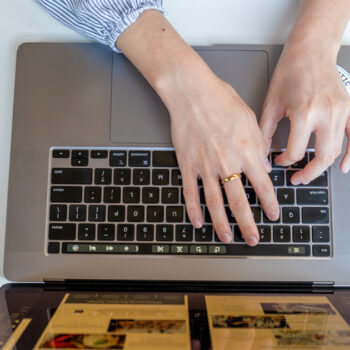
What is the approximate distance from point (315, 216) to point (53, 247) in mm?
400

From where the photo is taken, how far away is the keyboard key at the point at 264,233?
0.53 m

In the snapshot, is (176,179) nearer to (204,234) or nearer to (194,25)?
(204,234)

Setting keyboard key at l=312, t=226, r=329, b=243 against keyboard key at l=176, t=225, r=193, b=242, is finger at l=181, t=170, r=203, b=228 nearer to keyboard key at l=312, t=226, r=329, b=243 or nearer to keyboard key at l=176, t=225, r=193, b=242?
keyboard key at l=176, t=225, r=193, b=242

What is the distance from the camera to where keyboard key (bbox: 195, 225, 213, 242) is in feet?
1.74

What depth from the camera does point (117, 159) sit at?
0.55 metres

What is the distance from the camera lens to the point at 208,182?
0.53 meters

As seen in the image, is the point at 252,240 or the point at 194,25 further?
the point at 194,25

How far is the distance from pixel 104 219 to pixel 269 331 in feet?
0.91

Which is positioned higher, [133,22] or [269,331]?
[133,22]

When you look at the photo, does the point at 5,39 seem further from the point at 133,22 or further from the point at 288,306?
the point at 288,306

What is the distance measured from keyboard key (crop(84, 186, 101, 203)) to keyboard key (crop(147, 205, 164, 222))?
8 centimetres

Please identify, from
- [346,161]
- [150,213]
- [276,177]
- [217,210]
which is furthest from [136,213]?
[346,161]

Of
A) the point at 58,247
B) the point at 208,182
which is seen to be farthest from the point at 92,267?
the point at 208,182

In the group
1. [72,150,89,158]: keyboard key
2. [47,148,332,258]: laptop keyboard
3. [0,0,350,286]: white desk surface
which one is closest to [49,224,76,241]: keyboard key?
[47,148,332,258]: laptop keyboard
